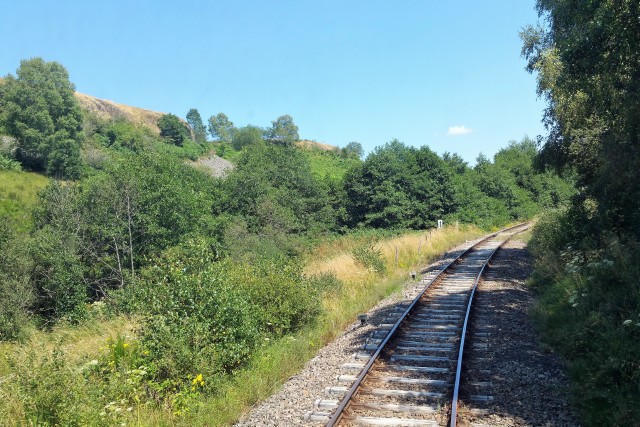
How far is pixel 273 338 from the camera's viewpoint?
368 inches

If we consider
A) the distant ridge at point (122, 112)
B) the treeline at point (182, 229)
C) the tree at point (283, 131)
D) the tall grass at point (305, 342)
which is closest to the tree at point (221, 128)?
the distant ridge at point (122, 112)

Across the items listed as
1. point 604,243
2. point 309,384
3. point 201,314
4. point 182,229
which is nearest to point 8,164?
point 182,229

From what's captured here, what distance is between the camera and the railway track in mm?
5730

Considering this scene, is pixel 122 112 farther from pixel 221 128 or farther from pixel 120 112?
pixel 221 128

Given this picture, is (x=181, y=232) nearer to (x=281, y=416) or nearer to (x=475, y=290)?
(x=475, y=290)

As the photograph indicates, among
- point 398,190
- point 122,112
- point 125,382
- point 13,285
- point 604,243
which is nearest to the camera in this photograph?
point 125,382

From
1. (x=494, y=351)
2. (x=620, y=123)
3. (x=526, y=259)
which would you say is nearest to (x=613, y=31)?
(x=620, y=123)

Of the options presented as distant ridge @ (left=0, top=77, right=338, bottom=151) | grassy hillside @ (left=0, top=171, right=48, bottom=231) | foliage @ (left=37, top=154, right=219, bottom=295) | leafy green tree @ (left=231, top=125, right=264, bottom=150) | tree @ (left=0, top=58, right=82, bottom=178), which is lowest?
foliage @ (left=37, top=154, right=219, bottom=295)

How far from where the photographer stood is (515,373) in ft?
23.0

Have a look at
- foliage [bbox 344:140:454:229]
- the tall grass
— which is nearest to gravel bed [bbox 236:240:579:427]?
the tall grass

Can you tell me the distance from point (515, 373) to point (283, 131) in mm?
134601

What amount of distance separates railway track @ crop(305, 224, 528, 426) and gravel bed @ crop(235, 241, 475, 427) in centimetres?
17

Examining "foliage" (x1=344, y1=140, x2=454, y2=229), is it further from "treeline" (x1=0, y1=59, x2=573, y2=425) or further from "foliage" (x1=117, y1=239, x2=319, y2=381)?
"foliage" (x1=117, y1=239, x2=319, y2=381)

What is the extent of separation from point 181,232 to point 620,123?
2010 centimetres
